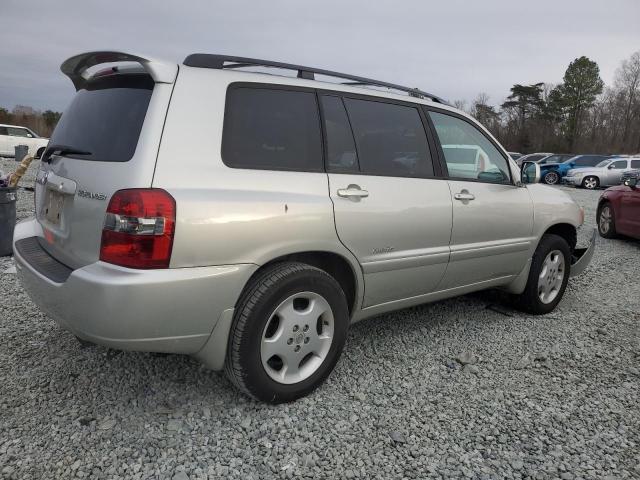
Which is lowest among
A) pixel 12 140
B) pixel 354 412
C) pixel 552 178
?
pixel 354 412

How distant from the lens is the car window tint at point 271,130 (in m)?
2.37

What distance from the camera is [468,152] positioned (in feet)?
11.9

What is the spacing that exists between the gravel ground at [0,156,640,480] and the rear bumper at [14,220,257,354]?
1.64ft

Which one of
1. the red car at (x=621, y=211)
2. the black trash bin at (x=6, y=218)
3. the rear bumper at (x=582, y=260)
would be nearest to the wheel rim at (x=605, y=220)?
the red car at (x=621, y=211)

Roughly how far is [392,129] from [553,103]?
57451mm

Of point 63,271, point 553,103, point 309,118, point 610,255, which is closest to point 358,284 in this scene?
point 309,118

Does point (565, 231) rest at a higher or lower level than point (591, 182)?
lower

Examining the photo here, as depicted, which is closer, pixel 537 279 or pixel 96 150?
pixel 96 150

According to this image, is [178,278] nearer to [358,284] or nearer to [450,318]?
[358,284]

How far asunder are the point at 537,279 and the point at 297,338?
249cm

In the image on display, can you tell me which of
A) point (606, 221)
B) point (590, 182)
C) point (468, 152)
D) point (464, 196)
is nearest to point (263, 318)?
point (464, 196)

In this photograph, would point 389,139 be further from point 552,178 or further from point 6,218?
point 552,178

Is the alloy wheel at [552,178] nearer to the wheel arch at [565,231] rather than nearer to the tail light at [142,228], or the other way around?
the wheel arch at [565,231]

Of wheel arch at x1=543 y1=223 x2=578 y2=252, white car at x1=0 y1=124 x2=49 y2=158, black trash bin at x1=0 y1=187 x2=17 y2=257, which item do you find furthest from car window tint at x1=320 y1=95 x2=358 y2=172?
white car at x1=0 y1=124 x2=49 y2=158
